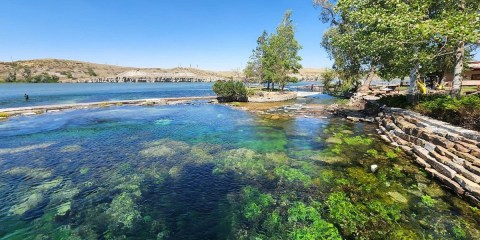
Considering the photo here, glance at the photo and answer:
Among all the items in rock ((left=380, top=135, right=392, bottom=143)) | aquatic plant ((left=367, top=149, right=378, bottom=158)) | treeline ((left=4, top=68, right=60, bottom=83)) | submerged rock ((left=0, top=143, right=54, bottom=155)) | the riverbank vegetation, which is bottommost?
submerged rock ((left=0, top=143, right=54, bottom=155))

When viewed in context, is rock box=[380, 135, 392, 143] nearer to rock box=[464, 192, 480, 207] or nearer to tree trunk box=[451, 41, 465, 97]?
tree trunk box=[451, 41, 465, 97]

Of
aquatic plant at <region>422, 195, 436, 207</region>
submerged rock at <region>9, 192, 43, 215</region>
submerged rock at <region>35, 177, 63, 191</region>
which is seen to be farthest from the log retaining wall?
submerged rock at <region>35, 177, 63, 191</region>

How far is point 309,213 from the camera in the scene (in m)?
11.6

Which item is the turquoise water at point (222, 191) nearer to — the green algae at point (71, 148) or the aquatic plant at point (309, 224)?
the aquatic plant at point (309, 224)

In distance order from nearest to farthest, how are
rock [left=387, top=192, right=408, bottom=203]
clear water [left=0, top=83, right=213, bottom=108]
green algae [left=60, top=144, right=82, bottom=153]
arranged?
rock [left=387, top=192, right=408, bottom=203] < green algae [left=60, top=144, right=82, bottom=153] < clear water [left=0, top=83, right=213, bottom=108]

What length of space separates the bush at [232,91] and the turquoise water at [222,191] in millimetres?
32464

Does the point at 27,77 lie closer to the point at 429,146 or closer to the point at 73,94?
the point at 73,94

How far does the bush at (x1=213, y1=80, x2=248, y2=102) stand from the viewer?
57.0 meters

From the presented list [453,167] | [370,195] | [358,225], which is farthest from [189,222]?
[453,167]

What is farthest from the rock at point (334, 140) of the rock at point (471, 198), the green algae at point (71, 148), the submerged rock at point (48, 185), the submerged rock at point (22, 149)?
the submerged rock at point (22, 149)

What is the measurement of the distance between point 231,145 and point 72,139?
57.0 feet

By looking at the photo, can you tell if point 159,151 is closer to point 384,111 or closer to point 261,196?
point 261,196

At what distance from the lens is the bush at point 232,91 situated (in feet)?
187

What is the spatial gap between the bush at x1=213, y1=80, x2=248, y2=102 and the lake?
107 ft
